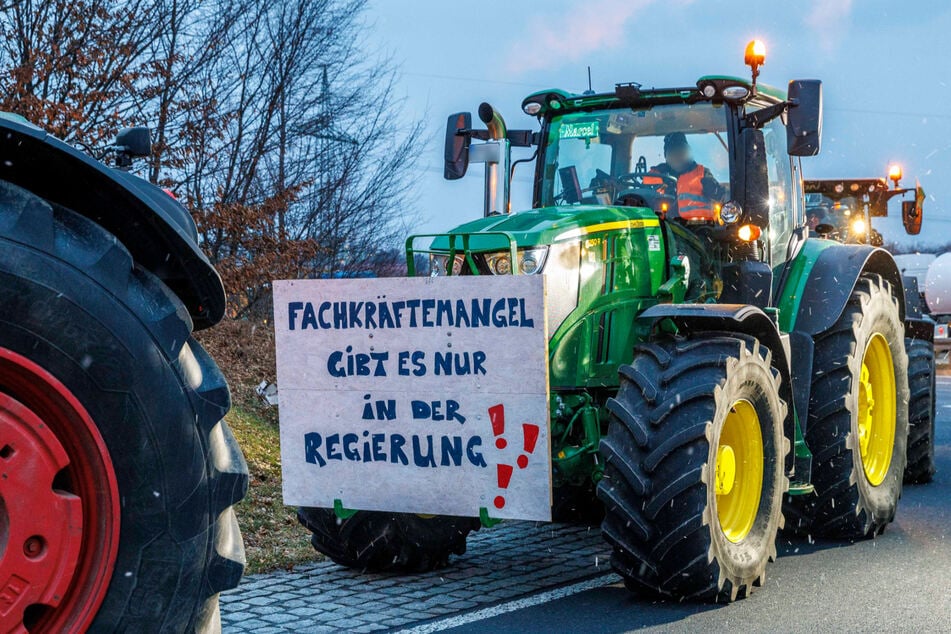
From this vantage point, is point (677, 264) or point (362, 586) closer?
point (362, 586)

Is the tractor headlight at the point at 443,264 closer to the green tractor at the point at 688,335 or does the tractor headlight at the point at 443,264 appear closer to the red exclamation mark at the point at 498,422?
the green tractor at the point at 688,335

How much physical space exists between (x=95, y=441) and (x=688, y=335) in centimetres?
397

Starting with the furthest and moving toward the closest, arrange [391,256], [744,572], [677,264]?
[391,256] < [677,264] < [744,572]

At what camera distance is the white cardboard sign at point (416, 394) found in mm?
5422

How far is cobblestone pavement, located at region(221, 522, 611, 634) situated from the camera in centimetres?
546

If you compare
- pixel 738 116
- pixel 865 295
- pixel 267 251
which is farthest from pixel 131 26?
pixel 865 295

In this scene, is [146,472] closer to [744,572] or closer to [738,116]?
[744,572]

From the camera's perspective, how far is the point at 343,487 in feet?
18.9

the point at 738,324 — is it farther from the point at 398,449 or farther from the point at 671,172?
the point at 398,449

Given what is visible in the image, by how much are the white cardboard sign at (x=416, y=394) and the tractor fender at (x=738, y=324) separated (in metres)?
0.89

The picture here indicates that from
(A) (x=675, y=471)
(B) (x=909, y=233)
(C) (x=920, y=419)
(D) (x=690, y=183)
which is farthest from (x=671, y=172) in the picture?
(B) (x=909, y=233)

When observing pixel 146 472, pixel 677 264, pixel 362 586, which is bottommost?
pixel 362 586

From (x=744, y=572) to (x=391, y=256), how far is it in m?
13.0

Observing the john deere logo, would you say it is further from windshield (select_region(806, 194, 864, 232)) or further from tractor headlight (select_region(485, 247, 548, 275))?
windshield (select_region(806, 194, 864, 232))
